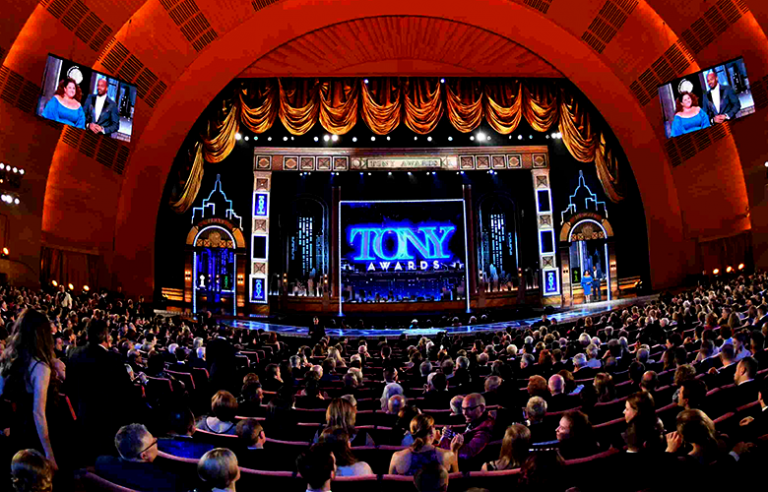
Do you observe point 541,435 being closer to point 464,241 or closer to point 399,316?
point 399,316

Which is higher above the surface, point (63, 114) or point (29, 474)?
point (63, 114)

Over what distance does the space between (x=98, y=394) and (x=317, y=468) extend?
1.65 m

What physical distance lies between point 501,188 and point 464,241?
8.82 feet

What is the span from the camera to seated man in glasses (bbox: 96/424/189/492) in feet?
9.75

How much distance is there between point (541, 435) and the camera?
4258 millimetres

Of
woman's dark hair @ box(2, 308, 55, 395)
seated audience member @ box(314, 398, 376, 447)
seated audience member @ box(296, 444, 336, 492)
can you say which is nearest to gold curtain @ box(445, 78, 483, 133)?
seated audience member @ box(314, 398, 376, 447)

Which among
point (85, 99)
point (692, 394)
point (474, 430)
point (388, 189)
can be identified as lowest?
point (474, 430)

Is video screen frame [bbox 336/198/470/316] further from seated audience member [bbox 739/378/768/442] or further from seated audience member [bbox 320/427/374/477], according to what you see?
seated audience member [bbox 320/427/374/477]

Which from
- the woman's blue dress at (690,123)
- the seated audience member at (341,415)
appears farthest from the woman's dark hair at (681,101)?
the seated audience member at (341,415)

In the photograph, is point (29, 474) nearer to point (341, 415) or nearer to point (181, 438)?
point (181, 438)

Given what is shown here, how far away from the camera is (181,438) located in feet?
12.4

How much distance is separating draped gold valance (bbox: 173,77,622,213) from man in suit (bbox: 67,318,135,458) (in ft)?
58.4

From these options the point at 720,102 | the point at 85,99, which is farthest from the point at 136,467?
the point at 720,102

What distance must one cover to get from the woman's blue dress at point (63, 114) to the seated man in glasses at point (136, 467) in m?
14.0
